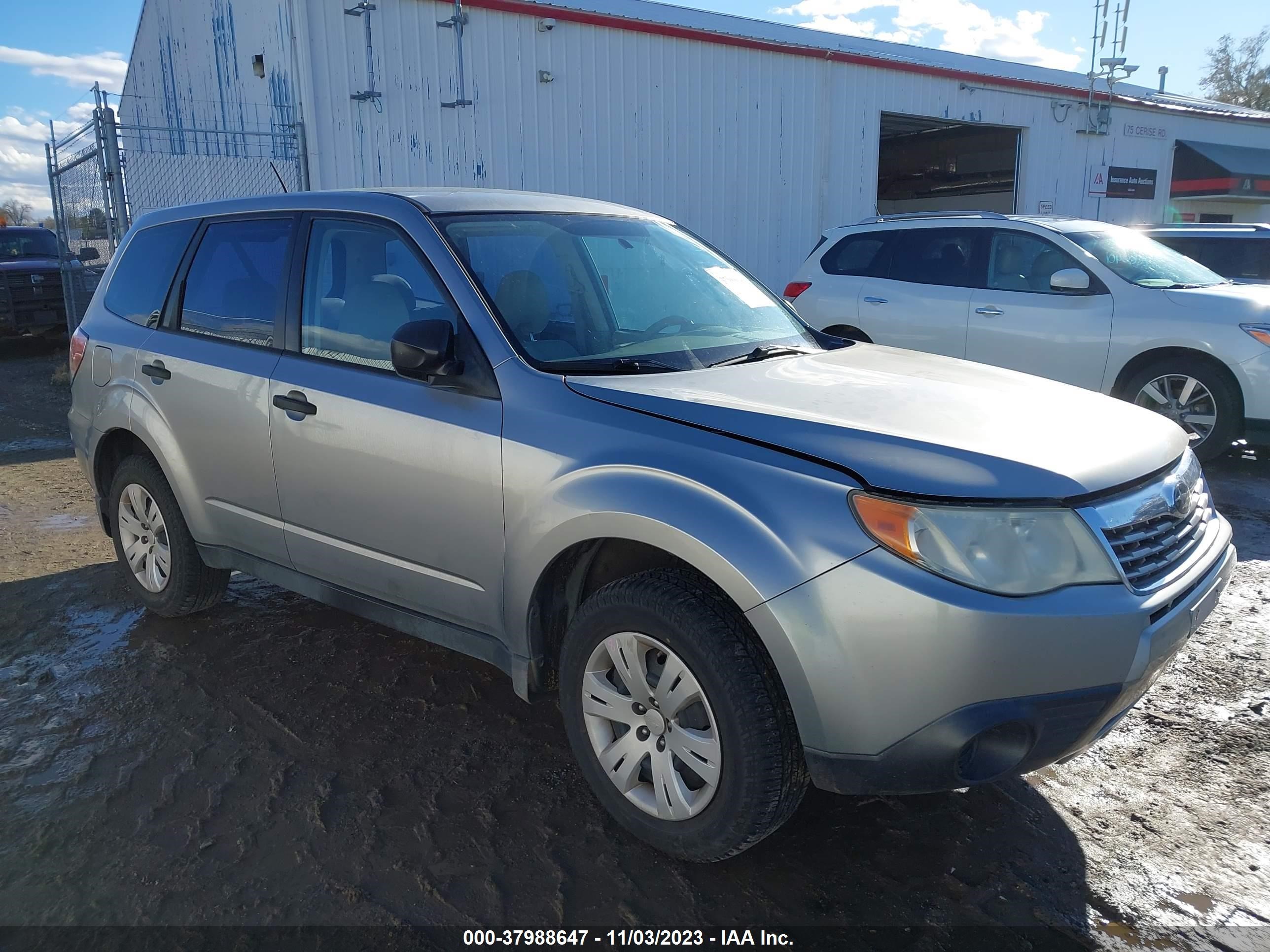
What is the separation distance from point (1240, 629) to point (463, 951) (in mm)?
3552

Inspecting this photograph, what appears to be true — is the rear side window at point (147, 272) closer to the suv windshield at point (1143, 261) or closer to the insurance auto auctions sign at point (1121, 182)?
the suv windshield at point (1143, 261)

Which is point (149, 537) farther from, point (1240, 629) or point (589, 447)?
point (1240, 629)

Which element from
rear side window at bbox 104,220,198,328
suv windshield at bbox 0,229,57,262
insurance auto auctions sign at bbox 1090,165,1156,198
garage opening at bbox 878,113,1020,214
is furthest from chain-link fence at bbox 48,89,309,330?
insurance auto auctions sign at bbox 1090,165,1156,198

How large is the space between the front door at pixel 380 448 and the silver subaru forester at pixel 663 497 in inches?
0.5

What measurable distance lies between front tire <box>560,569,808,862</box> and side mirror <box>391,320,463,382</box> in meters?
0.85

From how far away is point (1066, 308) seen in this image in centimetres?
720

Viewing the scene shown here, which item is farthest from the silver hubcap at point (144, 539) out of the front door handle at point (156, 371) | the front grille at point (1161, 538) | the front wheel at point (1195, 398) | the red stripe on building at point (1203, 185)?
the red stripe on building at point (1203, 185)

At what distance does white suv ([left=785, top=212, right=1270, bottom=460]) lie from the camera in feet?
21.8

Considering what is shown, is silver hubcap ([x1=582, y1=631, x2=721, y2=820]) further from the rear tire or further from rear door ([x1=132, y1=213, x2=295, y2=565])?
the rear tire

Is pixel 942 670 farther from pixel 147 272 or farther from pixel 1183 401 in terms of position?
pixel 1183 401

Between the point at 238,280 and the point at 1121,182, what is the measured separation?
19.2m

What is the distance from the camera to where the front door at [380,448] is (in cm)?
296

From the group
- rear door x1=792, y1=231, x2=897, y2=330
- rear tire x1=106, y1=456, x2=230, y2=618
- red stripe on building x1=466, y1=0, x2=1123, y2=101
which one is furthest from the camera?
red stripe on building x1=466, y1=0, x2=1123, y2=101

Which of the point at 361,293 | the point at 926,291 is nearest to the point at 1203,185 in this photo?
the point at 926,291
